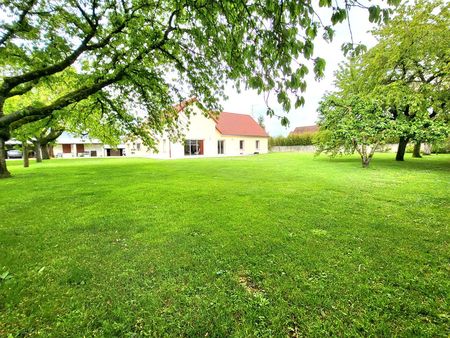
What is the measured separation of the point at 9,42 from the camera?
19.7ft

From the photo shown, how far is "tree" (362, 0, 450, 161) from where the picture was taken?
12.3 metres

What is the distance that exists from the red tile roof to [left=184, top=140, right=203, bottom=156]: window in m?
3.35

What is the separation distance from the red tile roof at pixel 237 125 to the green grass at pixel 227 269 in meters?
27.3

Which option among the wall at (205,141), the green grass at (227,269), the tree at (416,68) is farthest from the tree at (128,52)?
the wall at (205,141)

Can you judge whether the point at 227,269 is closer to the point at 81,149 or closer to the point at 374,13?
the point at 374,13

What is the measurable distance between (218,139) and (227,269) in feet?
97.2

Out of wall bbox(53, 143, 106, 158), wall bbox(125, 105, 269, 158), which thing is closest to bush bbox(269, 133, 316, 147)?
wall bbox(125, 105, 269, 158)

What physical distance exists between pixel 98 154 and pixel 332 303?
53.9m

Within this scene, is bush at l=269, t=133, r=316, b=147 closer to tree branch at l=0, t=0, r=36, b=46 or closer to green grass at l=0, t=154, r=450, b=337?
green grass at l=0, t=154, r=450, b=337

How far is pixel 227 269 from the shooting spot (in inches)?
125

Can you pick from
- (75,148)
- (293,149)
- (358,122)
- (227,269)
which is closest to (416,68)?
(358,122)

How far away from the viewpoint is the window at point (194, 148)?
29859mm

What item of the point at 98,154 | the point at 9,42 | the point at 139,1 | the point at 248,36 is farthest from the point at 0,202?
the point at 98,154

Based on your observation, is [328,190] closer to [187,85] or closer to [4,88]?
[187,85]
